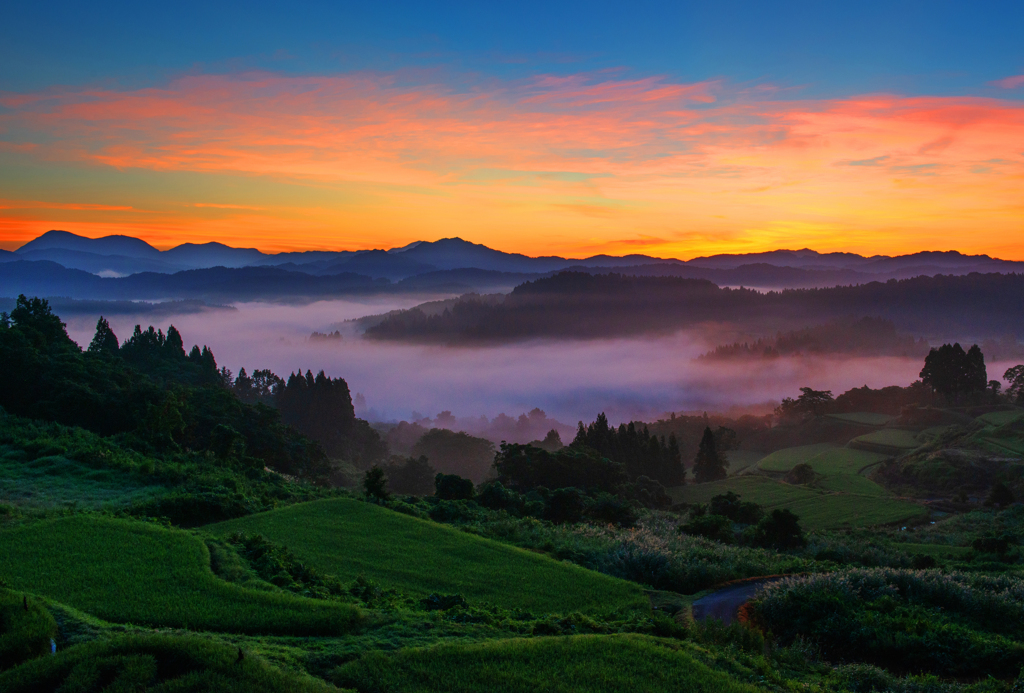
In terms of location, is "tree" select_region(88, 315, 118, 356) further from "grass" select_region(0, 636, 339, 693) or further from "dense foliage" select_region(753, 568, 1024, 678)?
"dense foliage" select_region(753, 568, 1024, 678)

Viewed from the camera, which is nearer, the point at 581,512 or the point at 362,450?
the point at 581,512

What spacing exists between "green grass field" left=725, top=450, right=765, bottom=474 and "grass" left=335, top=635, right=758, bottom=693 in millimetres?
91832

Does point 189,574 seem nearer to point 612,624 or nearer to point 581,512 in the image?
point 612,624

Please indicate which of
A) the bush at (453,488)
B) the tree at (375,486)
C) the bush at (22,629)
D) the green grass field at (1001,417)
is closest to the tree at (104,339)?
the bush at (453,488)

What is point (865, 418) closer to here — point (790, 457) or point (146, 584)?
point (790, 457)

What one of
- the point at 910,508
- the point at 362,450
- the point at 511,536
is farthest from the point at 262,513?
the point at 362,450

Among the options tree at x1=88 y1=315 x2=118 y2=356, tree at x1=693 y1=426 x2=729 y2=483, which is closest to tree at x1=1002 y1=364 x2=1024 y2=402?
tree at x1=693 y1=426 x2=729 y2=483

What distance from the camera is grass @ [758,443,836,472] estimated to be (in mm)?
87312

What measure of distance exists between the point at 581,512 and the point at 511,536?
1051 centimetres

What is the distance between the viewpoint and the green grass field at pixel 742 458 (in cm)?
9885

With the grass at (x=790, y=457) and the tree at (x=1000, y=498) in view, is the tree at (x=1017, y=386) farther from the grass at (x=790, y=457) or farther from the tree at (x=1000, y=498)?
the tree at (x=1000, y=498)

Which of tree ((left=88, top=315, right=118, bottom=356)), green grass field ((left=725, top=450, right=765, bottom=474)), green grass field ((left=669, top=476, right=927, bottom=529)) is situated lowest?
green grass field ((left=725, top=450, right=765, bottom=474))

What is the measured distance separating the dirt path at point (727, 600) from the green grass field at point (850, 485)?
2067 inches

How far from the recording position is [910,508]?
53.6 m
